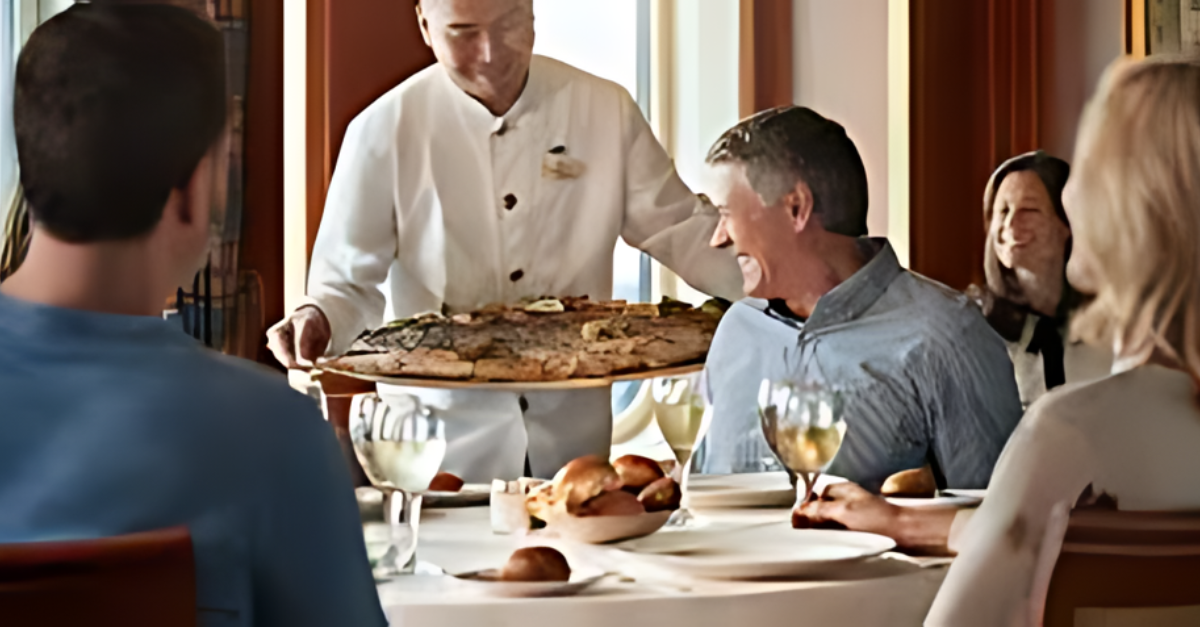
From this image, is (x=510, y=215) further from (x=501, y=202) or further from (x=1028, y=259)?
(x=1028, y=259)

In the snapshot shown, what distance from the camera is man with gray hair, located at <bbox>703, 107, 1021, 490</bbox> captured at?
67.9 inches

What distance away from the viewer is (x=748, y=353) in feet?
6.04

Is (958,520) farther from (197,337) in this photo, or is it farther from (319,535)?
(197,337)

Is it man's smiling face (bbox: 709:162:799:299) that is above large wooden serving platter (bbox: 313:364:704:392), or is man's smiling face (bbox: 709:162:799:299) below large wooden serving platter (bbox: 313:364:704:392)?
above

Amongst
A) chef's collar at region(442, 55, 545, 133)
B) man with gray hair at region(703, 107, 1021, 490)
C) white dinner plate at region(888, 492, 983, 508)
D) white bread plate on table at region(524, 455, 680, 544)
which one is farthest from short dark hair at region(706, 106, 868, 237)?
white bread plate on table at region(524, 455, 680, 544)

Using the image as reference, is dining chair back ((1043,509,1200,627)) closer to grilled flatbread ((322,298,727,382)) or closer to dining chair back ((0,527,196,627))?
dining chair back ((0,527,196,627))

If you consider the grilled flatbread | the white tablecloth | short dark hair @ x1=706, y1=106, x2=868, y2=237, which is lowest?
the white tablecloth

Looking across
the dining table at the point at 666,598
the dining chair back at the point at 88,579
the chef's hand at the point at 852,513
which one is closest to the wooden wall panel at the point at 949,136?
the chef's hand at the point at 852,513

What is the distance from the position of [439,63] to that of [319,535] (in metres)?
0.91

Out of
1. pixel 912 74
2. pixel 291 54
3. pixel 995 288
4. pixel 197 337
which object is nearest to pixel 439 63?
pixel 291 54

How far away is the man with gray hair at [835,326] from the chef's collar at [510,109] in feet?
0.83

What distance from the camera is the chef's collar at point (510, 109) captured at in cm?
172

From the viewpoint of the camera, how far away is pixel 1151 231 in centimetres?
121

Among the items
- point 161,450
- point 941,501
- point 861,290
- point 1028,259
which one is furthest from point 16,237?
point 1028,259
